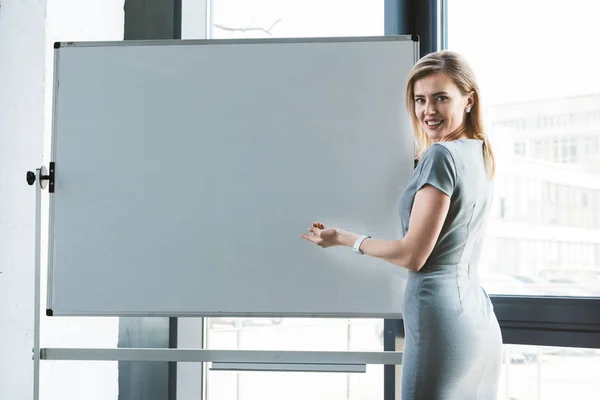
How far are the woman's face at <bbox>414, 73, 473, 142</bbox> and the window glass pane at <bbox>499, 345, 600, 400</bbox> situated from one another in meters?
0.79

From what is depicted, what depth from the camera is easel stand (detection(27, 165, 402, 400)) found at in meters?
1.70

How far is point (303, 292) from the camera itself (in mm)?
1729

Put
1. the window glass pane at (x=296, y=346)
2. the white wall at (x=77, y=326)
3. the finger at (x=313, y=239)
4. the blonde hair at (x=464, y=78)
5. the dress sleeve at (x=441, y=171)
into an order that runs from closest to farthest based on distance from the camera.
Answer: the dress sleeve at (x=441, y=171) < the blonde hair at (x=464, y=78) < the finger at (x=313, y=239) < the white wall at (x=77, y=326) < the window glass pane at (x=296, y=346)

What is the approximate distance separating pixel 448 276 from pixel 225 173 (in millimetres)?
686

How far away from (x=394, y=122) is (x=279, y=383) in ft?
3.50

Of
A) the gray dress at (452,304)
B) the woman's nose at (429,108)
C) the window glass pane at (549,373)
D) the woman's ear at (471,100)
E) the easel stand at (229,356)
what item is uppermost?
the woman's ear at (471,100)

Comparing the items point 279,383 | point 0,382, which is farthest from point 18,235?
point 279,383

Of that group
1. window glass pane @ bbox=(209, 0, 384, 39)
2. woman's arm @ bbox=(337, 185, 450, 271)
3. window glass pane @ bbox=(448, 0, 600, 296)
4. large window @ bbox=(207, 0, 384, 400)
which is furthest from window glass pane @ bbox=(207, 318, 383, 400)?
window glass pane @ bbox=(209, 0, 384, 39)

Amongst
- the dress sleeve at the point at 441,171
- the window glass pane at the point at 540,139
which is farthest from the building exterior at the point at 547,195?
the dress sleeve at the point at 441,171

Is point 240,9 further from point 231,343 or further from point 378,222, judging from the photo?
point 231,343

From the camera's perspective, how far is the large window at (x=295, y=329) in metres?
2.14

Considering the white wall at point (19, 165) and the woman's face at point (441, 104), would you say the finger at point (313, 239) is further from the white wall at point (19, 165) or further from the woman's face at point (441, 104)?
the white wall at point (19, 165)

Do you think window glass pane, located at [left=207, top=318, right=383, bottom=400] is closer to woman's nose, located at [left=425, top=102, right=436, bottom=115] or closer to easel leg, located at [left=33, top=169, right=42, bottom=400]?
easel leg, located at [left=33, top=169, right=42, bottom=400]

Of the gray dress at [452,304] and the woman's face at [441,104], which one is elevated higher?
the woman's face at [441,104]
